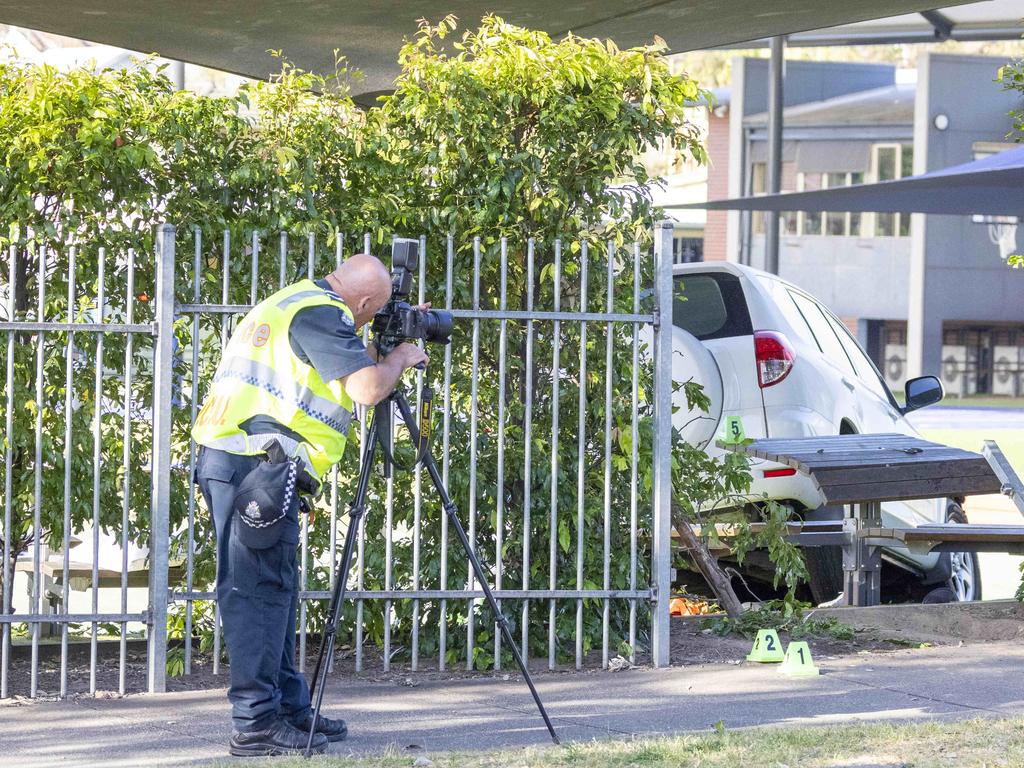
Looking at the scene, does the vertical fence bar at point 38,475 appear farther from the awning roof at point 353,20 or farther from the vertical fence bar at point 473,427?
the awning roof at point 353,20

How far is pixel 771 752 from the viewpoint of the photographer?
4.89 m

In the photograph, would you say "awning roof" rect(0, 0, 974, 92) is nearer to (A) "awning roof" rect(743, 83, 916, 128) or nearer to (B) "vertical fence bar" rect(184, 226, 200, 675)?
(B) "vertical fence bar" rect(184, 226, 200, 675)

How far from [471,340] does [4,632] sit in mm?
2321

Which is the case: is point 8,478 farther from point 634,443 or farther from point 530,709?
point 634,443

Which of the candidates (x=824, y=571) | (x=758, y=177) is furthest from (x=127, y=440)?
(x=758, y=177)

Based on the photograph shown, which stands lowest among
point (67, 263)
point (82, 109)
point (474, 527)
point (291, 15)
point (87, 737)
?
point (87, 737)

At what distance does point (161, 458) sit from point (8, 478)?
1.98 ft

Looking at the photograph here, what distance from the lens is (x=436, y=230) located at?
6.46 m

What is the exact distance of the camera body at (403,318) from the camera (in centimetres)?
503

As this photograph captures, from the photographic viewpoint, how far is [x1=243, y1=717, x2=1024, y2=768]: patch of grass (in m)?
4.79

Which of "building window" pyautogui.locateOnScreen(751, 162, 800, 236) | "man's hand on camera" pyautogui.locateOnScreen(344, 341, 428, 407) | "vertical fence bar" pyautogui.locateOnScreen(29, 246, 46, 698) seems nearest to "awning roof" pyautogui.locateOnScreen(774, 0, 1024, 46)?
"vertical fence bar" pyautogui.locateOnScreen(29, 246, 46, 698)

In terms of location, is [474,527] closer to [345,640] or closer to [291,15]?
[345,640]

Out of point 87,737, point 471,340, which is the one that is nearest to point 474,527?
point 471,340

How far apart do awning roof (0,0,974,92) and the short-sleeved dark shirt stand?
4.35 metres
